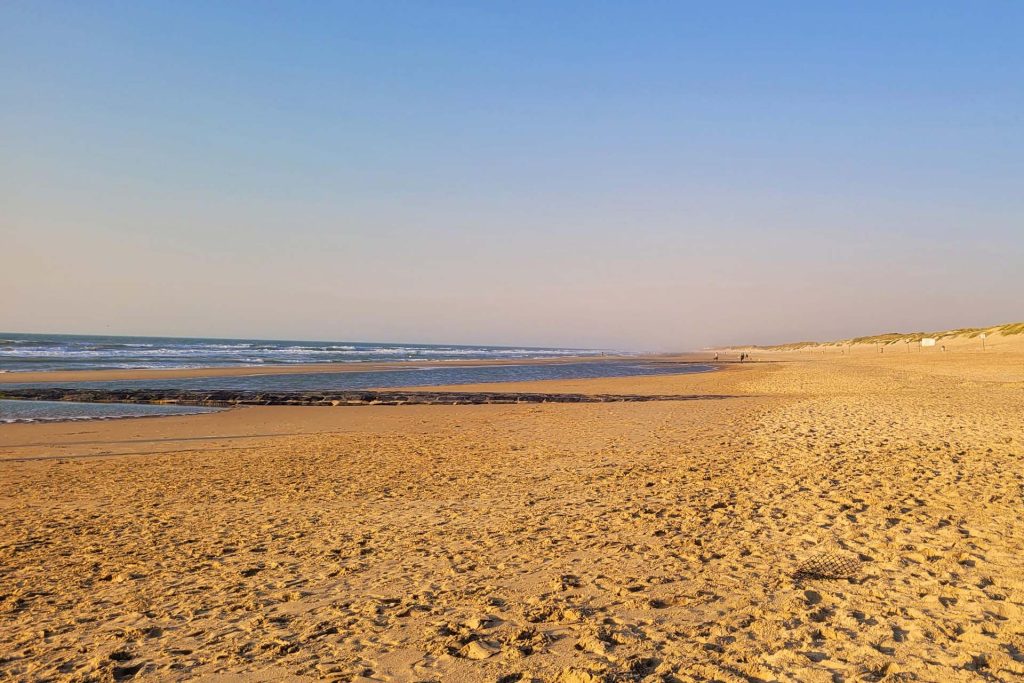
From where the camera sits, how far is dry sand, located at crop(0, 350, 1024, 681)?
437 centimetres

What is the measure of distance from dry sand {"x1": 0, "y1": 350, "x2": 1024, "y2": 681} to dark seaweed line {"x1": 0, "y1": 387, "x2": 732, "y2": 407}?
10.3 meters

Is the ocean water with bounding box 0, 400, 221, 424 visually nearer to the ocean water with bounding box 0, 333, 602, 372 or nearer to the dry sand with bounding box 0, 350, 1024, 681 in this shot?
the dry sand with bounding box 0, 350, 1024, 681

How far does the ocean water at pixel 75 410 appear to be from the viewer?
735 inches

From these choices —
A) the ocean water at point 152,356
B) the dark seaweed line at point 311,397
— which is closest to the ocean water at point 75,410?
the dark seaweed line at point 311,397

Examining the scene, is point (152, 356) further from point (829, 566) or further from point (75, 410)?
point (829, 566)

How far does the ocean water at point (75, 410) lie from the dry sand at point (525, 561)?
616 centimetres

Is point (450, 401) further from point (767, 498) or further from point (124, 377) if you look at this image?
point (124, 377)

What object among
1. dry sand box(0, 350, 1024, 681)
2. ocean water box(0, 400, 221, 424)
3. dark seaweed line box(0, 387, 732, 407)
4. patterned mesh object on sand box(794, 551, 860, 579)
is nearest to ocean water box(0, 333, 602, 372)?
dark seaweed line box(0, 387, 732, 407)

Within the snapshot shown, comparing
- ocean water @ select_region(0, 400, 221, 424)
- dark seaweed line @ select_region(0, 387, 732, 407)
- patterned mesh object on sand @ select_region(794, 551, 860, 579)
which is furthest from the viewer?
dark seaweed line @ select_region(0, 387, 732, 407)

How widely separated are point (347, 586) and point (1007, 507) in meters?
7.33

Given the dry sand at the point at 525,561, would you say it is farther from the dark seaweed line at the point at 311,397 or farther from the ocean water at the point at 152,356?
the ocean water at the point at 152,356

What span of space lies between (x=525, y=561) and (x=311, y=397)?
20.3 meters

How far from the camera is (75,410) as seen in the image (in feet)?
66.9

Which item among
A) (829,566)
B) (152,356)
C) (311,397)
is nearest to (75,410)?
(311,397)
